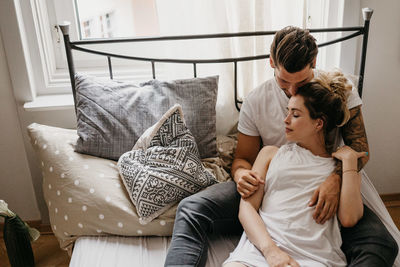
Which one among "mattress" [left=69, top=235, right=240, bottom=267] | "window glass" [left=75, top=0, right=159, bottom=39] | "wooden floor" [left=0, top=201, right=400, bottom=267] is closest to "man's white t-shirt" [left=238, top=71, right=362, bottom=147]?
"mattress" [left=69, top=235, right=240, bottom=267]

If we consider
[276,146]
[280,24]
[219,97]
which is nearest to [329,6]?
[280,24]

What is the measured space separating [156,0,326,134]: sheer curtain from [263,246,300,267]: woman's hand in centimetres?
88

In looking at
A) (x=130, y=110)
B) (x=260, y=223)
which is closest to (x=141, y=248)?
(x=260, y=223)

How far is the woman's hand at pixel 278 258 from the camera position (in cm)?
123

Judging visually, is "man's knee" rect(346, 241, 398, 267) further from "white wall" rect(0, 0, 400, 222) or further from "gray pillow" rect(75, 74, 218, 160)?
"white wall" rect(0, 0, 400, 222)

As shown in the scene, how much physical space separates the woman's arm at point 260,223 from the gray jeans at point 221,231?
76mm

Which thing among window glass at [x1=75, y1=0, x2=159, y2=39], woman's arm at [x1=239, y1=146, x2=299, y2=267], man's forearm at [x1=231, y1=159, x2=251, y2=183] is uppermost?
window glass at [x1=75, y1=0, x2=159, y2=39]

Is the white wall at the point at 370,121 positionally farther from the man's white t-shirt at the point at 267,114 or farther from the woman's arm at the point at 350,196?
the woman's arm at the point at 350,196

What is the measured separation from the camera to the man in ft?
4.22

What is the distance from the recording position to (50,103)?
207cm

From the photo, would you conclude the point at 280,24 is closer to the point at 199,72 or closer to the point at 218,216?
the point at 199,72

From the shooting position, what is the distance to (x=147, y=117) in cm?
173

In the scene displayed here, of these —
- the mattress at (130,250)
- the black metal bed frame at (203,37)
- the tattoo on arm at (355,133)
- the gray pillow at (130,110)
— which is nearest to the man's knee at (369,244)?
the tattoo on arm at (355,133)

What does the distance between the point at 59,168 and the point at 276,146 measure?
87 centimetres
